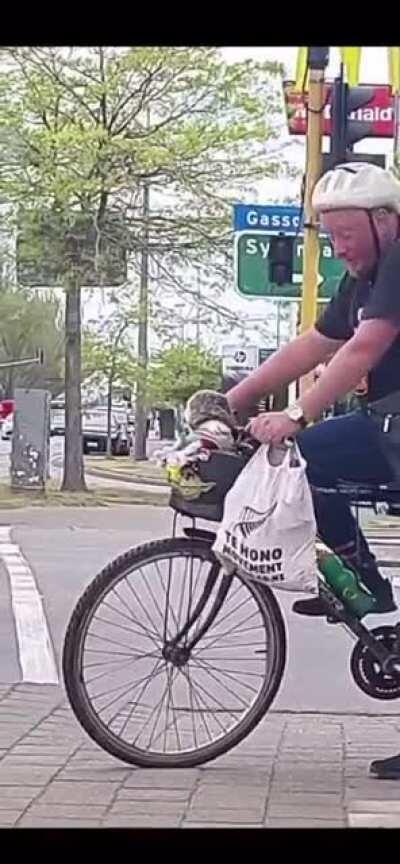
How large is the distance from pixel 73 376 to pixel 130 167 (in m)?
0.62

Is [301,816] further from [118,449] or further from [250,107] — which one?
[250,107]

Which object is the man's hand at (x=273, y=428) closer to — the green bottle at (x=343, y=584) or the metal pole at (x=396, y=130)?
the green bottle at (x=343, y=584)

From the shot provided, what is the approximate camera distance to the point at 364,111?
4.18m

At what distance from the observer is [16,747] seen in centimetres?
409

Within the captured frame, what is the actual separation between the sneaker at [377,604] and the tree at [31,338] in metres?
1.04

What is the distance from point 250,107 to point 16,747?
1.97 m

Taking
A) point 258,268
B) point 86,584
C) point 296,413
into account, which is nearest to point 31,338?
point 258,268

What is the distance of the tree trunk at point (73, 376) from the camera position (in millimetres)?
4309

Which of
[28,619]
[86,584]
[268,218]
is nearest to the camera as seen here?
[268,218]

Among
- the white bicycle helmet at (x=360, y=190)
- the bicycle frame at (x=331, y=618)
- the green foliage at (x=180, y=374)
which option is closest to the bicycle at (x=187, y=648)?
the bicycle frame at (x=331, y=618)

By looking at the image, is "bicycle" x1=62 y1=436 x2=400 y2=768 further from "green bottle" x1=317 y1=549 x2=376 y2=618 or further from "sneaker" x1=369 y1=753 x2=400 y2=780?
"sneaker" x1=369 y1=753 x2=400 y2=780

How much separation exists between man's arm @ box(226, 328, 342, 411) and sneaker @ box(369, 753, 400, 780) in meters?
0.95

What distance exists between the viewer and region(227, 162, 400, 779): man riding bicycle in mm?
3619

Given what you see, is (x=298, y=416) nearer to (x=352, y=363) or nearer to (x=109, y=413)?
(x=352, y=363)
